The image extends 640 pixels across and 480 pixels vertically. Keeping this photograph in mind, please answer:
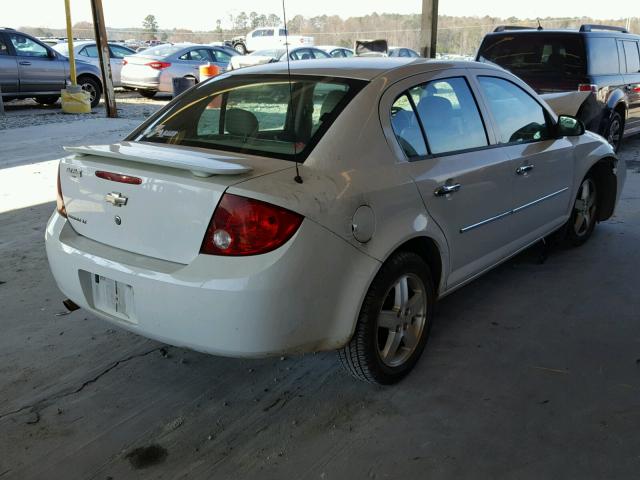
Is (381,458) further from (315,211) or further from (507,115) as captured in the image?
(507,115)

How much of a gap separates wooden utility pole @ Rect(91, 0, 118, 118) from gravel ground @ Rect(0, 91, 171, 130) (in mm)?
537

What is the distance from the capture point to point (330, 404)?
2.91 m

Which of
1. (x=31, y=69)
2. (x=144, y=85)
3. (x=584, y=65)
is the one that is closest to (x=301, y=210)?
(x=584, y=65)

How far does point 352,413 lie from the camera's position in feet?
9.30

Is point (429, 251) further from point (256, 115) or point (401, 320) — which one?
point (256, 115)

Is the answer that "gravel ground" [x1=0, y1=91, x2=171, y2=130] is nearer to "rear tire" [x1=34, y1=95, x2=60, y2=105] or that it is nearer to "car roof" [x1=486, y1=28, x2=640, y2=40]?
"rear tire" [x1=34, y1=95, x2=60, y2=105]

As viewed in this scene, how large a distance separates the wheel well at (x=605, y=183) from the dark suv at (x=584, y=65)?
315 centimetres

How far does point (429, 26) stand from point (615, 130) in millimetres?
3420

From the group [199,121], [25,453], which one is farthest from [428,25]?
[25,453]

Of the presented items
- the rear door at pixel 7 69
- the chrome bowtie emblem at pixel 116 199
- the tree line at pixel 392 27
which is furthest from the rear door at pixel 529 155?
the tree line at pixel 392 27

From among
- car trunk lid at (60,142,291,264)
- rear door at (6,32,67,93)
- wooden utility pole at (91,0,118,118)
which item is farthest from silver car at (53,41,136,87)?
car trunk lid at (60,142,291,264)

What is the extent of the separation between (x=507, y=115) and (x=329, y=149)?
169cm

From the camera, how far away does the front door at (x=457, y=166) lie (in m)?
3.09

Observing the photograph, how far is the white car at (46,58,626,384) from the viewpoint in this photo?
2430 mm
